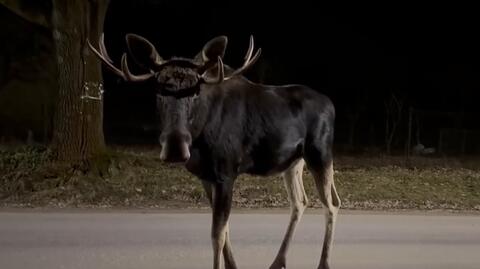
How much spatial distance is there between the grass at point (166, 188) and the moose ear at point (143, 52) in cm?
723

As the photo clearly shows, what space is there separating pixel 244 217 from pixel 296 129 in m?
5.20

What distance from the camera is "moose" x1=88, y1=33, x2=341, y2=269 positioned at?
215 inches

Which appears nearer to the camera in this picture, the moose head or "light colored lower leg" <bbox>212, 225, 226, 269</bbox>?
the moose head

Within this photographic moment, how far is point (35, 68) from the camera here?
2380 cm

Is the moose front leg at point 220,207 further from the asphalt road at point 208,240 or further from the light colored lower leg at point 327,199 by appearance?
the asphalt road at point 208,240

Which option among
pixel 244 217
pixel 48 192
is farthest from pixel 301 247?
pixel 48 192

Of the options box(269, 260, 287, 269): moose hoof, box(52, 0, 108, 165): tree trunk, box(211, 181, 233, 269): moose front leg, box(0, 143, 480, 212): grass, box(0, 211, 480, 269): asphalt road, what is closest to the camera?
box(211, 181, 233, 269): moose front leg

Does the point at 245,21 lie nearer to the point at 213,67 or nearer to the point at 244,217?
the point at 244,217

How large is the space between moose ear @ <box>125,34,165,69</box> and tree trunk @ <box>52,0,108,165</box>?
901cm

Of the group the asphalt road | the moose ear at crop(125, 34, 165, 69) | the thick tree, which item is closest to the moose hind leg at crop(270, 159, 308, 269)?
the asphalt road

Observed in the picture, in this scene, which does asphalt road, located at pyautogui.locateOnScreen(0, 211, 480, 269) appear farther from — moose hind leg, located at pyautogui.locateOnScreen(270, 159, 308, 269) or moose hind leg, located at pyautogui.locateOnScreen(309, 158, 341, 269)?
moose hind leg, located at pyautogui.locateOnScreen(309, 158, 341, 269)

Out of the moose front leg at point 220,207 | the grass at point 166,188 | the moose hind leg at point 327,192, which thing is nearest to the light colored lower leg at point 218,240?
the moose front leg at point 220,207

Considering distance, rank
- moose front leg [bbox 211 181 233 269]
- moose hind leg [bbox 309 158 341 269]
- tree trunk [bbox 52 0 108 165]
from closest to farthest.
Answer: moose front leg [bbox 211 181 233 269] < moose hind leg [bbox 309 158 341 269] < tree trunk [bbox 52 0 108 165]

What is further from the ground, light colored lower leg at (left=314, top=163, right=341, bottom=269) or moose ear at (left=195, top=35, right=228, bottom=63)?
moose ear at (left=195, top=35, right=228, bottom=63)
